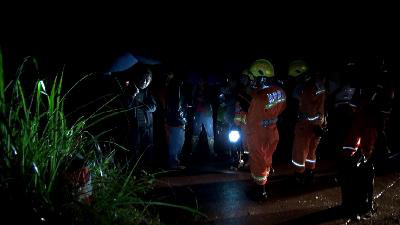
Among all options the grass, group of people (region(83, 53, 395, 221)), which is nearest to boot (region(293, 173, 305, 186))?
group of people (region(83, 53, 395, 221))

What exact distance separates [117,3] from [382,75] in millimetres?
8294

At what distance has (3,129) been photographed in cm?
283

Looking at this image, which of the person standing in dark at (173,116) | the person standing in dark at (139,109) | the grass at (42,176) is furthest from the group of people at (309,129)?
the grass at (42,176)

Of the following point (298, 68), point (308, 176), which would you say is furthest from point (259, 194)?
point (298, 68)

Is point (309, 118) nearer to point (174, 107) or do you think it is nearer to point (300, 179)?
point (300, 179)

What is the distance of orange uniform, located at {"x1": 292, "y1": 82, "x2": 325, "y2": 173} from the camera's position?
640cm

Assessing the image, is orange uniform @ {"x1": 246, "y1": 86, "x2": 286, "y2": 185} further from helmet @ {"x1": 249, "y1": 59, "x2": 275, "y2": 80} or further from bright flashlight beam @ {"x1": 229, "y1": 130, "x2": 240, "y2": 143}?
bright flashlight beam @ {"x1": 229, "y1": 130, "x2": 240, "y2": 143}

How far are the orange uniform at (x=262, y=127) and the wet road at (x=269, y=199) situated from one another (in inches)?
23.0

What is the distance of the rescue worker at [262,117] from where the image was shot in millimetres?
5719

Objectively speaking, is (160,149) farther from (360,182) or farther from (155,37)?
(155,37)

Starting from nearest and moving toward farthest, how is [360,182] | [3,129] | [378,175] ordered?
1. [3,129]
2. [360,182]
3. [378,175]

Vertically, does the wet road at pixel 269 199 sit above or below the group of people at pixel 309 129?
below

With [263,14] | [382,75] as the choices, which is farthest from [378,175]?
[263,14]

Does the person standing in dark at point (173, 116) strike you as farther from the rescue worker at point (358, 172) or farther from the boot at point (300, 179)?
the rescue worker at point (358, 172)
